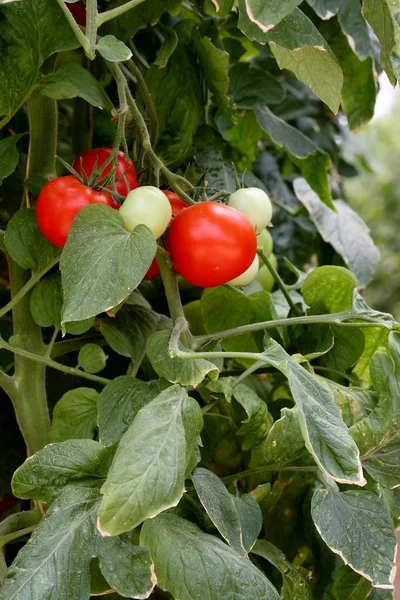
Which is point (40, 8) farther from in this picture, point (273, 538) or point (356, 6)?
point (273, 538)

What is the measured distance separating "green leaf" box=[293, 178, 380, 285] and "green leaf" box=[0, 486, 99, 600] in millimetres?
422

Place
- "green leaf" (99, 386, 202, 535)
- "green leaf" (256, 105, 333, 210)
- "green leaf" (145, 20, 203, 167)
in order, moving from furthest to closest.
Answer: "green leaf" (256, 105, 333, 210)
"green leaf" (145, 20, 203, 167)
"green leaf" (99, 386, 202, 535)

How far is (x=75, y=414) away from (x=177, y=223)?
14cm

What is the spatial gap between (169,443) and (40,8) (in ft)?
0.87

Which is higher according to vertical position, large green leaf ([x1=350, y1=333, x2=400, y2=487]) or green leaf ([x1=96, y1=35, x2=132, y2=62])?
green leaf ([x1=96, y1=35, x2=132, y2=62])

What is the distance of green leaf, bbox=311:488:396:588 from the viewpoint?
0.36 metres

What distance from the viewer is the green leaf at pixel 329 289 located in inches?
19.6

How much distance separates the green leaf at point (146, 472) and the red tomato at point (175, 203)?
152 millimetres

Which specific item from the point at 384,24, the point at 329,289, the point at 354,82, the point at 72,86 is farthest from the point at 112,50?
the point at 354,82

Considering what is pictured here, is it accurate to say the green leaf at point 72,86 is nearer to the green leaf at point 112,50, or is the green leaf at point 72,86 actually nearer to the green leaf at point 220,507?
the green leaf at point 112,50

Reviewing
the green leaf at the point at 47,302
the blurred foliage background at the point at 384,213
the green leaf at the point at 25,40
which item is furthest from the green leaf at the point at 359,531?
the blurred foliage background at the point at 384,213

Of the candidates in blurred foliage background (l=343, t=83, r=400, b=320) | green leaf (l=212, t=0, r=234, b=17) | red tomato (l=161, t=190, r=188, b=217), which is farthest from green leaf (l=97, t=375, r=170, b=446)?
blurred foliage background (l=343, t=83, r=400, b=320)

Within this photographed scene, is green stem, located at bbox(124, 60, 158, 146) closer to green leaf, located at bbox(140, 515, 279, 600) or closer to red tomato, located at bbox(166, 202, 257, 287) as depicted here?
red tomato, located at bbox(166, 202, 257, 287)

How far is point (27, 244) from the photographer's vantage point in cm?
42
